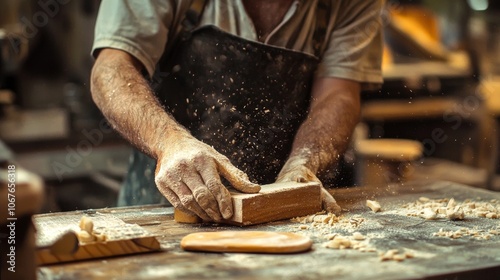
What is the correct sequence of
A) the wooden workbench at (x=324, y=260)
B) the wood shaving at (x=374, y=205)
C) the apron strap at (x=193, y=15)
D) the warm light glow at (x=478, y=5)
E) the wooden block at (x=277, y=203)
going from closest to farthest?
the wooden workbench at (x=324, y=260) < the wooden block at (x=277, y=203) < the wood shaving at (x=374, y=205) < the apron strap at (x=193, y=15) < the warm light glow at (x=478, y=5)

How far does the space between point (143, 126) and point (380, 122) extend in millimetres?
4290

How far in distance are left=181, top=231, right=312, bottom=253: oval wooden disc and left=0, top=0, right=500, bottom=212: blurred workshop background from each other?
1814mm

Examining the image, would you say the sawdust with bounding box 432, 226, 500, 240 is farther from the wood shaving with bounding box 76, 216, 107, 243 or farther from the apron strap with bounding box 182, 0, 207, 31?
the apron strap with bounding box 182, 0, 207, 31

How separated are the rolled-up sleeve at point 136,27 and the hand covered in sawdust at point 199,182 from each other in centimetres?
70

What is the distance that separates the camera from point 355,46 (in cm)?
300

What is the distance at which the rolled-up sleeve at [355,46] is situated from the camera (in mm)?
2994

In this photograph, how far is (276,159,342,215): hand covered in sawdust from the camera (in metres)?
2.31

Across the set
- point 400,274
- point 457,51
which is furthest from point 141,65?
point 457,51

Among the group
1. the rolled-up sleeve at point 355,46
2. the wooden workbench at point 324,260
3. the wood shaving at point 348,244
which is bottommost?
the wooden workbench at point 324,260

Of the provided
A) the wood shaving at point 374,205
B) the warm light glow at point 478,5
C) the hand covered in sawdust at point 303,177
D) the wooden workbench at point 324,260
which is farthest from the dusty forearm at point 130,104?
the warm light glow at point 478,5

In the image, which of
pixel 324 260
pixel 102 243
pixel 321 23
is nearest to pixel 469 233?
pixel 324 260

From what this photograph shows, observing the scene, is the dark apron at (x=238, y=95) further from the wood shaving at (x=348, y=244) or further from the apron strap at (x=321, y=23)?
the wood shaving at (x=348, y=244)

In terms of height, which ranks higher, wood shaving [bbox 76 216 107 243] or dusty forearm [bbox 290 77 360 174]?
dusty forearm [bbox 290 77 360 174]

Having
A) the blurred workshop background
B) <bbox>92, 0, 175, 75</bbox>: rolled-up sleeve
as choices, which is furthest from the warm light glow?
<bbox>92, 0, 175, 75</bbox>: rolled-up sleeve
